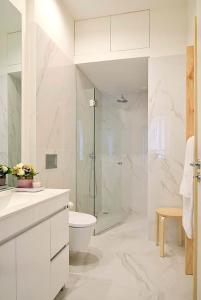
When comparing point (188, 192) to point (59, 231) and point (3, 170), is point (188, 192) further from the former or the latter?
point (3, 170)

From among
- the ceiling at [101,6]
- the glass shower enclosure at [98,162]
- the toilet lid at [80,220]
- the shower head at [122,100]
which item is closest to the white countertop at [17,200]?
the toilet lid at [80,220]

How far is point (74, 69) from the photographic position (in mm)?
3133

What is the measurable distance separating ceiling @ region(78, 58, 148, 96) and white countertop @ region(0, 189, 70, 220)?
6.87 feet

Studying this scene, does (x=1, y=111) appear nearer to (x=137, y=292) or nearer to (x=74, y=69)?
(x=74, y=69)

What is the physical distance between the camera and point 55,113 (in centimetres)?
254

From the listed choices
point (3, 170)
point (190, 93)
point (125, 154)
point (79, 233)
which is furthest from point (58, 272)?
point (125, 154)

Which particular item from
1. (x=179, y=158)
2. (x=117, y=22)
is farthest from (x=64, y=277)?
(x=117, y=22)

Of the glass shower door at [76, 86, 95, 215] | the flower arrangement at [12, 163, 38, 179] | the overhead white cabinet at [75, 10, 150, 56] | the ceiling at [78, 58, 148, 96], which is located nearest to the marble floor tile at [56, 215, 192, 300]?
the glass shower door at [76, 86, 95, 215]

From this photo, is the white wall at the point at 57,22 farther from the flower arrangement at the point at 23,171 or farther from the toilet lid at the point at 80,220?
the toilet lid at the point at 80,220

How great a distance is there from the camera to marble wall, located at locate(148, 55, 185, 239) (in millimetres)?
2834

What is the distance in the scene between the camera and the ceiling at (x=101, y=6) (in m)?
2.75

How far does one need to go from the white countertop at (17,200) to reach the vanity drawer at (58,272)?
0.45m

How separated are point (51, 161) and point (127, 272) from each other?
133 centimetres

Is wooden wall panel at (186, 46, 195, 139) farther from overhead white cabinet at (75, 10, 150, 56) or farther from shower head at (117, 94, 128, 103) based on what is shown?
shower head at (117, 94, 128, 103)
